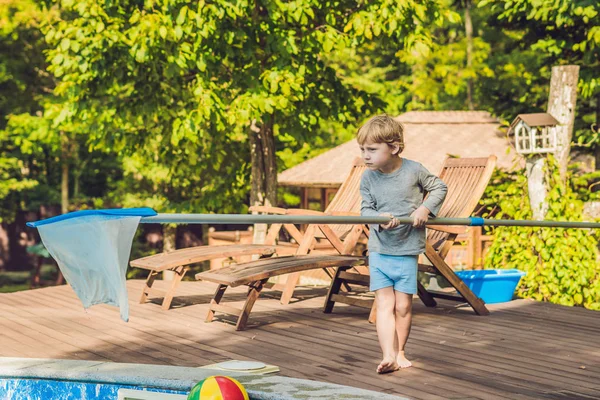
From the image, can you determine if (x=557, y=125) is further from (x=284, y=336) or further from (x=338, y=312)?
(x=284, y=336)

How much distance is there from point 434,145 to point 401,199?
42.9 feet

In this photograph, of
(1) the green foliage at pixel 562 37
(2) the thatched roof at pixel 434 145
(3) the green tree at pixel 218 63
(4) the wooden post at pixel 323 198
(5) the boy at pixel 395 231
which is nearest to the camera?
(5) the boy at pixel 395 231

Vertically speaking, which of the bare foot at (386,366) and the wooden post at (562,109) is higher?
the wooden post at (562,109)

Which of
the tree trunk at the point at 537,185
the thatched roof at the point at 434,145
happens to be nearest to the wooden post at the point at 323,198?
the thatched roof at the point at 434,145

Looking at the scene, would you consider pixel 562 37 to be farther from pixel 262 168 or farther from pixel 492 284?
pixel 492 284

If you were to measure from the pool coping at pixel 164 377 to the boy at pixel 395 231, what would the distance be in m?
0.73

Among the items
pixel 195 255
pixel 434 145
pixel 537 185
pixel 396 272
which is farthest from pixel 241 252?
pixel 434 145

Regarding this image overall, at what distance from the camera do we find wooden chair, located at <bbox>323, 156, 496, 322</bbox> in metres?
6.21

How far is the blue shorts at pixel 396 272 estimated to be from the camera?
15.0 feet

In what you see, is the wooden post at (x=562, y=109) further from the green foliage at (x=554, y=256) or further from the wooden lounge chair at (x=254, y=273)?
the wooden lounge chair at (x=254, y=273)

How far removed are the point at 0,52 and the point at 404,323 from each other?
20.4m

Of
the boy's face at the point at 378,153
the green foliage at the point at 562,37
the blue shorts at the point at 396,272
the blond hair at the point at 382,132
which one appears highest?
the green foliage at the point at 562,37

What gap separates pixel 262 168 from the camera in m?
12.1

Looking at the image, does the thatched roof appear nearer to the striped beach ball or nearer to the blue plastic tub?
the blue plastic tub
